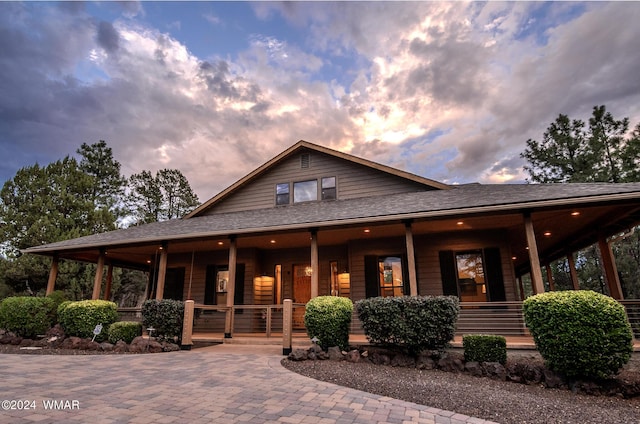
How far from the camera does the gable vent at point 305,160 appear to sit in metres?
12.6

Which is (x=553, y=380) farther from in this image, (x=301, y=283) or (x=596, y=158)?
(x=596, y=158)

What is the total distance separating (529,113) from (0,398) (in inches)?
785

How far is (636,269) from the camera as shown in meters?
18.8

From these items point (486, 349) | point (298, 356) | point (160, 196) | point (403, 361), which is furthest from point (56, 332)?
point (160, 196)

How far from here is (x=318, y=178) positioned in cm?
1227

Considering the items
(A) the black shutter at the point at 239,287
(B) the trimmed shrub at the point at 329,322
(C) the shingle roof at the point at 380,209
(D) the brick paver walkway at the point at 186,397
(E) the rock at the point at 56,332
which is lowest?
(D) the brick paver walkway at the point at 186,397

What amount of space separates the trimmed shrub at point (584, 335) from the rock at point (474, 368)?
1.00 metres

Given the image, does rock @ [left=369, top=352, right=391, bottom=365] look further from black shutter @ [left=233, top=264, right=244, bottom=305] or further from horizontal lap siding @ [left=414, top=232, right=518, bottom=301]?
black shutter @ [left=233, top=264, right=244, bottom=305]

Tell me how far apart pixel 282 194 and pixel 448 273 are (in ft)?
21.2

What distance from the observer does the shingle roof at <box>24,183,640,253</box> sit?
23.4 ft

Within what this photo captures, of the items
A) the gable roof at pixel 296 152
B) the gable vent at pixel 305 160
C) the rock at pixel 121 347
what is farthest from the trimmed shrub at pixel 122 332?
the gable vent at pixel 305 160

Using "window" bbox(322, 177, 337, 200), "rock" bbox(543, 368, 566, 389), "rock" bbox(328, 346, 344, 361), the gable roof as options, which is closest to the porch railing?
"rock" bbox(328, 346, 344, 361)

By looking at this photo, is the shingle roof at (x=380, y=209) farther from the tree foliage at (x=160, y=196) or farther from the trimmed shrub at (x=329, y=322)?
the tree foliage at (x=160, y=196)

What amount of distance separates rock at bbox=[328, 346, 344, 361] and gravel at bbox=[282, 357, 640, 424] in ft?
1.94
